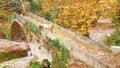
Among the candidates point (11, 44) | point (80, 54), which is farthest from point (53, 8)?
point (80, 54)

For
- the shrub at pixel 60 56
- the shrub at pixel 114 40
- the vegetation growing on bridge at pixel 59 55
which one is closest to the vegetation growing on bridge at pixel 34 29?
the vegetation growing on bridge at pixel 59 55

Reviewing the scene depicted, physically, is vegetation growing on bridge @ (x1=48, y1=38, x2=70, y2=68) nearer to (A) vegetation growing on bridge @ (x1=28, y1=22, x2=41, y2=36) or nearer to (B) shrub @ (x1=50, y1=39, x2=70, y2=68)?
(B) shrub @ (x1=50, y1=39, x2=70, y2=68)

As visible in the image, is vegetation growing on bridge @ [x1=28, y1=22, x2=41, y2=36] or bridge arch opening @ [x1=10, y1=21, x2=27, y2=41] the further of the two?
bridge arch opening @ [x1=10, y1=21, x2=27, y2=41]

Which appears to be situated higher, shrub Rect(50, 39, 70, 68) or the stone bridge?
the stone bridge

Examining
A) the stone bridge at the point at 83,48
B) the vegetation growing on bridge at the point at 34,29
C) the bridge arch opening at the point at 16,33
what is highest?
the stone bridge at the point at 83,48

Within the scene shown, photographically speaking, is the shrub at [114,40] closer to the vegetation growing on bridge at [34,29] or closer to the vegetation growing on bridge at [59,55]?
the vegetation growing on bridge at [59,55]

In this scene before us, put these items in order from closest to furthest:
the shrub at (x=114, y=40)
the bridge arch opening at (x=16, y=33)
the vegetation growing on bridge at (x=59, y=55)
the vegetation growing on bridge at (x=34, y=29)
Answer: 1. the vegetation growing on bridge at (x=59, y=55)
2. the vegetation growing on bridge at (x=34, y=29)
3. the shrub at (x=114, y=40)
4. the bridge arch opening at (x=16, y=33)

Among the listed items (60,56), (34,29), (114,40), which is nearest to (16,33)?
(34,29)

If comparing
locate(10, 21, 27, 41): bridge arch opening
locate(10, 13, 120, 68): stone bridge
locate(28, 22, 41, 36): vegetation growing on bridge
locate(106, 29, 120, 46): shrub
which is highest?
locate(10, 13, 120, 68): stone bridge

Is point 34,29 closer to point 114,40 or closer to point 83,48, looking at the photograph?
point 114,40

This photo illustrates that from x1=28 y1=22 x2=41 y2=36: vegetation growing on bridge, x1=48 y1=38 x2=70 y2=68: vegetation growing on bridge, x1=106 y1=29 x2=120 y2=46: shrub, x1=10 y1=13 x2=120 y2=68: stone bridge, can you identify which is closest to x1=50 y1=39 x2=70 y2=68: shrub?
x1=48 y1=38 x2=70 y2=68: vegetation growing on bridge

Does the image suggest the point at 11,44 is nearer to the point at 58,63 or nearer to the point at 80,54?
the point at 58,63

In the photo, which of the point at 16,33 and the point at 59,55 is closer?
the point at 59,55
